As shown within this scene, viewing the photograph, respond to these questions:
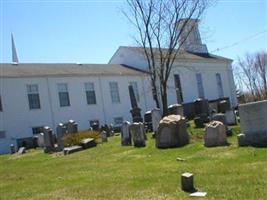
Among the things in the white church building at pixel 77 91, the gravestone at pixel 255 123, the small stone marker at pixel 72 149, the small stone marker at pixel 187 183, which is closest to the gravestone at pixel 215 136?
the gravestone at pixel 255 123

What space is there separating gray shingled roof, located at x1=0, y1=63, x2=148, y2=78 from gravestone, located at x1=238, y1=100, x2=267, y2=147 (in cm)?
2617

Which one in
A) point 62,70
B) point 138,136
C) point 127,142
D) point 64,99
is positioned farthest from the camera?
point 62,70

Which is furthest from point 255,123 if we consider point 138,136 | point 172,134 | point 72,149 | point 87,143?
point 87,143

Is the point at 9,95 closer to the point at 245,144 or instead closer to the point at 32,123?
the point at 32,123

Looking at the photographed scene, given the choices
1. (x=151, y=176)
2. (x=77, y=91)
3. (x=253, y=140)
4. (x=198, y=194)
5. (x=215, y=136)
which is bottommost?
(x=198, y=194)

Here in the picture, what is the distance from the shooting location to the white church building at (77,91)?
37.5 metres

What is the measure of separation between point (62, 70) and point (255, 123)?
29.7 m

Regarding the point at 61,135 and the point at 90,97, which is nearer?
the point at 61,135

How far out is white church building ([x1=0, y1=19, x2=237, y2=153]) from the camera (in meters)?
37.5

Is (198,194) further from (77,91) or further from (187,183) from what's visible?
(77,91)

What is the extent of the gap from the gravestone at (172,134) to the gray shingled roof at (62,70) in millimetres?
22845

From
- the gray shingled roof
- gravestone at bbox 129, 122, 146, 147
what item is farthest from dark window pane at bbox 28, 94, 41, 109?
gravestone at bbox 129, 122, 146, 147

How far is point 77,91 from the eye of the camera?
41.7 m

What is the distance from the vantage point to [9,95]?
37500 millimetres
